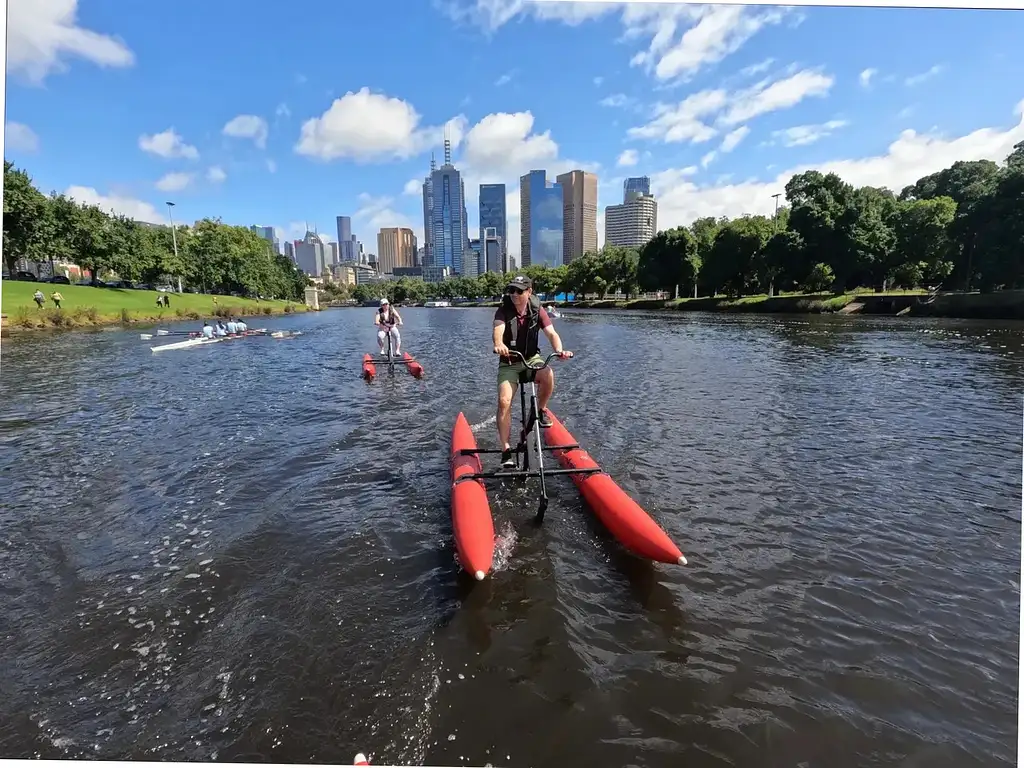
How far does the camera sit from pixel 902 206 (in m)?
65.9

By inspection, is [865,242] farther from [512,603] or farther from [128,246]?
[128,246]

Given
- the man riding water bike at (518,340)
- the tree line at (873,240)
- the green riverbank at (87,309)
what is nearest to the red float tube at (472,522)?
the man riding water bike at (518,340)

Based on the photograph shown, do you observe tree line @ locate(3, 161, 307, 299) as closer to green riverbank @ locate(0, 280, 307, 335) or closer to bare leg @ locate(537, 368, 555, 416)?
green riverbank @ locate(0, 280, 307, 335)

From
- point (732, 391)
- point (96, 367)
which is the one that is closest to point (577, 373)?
point (732, 391)

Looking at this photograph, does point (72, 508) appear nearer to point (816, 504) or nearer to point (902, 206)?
point (816, 504)

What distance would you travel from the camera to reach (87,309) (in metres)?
48.1

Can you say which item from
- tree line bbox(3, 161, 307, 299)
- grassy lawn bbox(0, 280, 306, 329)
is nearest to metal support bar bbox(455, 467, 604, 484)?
tree line bbox(3, 161, 307, 299)

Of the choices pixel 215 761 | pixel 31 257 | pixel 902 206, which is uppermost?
pixel 902 206

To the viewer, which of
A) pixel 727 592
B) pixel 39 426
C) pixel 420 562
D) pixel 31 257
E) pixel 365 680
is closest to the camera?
pixel 365 680

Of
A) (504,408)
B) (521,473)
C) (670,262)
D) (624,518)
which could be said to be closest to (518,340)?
(504,408)

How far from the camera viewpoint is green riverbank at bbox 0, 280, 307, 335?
42062mm

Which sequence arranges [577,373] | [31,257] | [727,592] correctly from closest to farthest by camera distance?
[727,592] → [577,373] → [31,257]

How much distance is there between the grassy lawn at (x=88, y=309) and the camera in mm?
42406

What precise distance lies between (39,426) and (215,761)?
1332 centimetres
